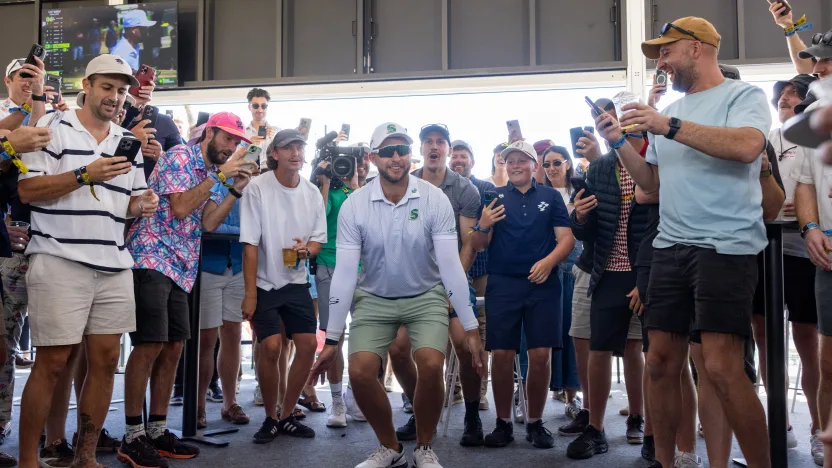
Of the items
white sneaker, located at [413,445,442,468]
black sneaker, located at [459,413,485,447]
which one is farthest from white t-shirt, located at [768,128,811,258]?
white sneaker, located at [413,445,442,468]

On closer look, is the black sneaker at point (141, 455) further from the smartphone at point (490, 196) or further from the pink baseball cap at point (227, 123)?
the smartphone at point (490, 196)

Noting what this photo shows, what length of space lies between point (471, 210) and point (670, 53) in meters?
1.64

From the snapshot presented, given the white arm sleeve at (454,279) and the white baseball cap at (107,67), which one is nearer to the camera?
the white baseball cap at (107,67)

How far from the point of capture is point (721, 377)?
2412mm

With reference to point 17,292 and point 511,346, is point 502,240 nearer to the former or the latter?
point 511,346

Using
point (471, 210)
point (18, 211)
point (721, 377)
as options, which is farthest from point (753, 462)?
point (18, 211)

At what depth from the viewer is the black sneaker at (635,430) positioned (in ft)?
12.0

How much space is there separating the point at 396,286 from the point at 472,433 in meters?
0.87

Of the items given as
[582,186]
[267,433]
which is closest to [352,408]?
[267,433]

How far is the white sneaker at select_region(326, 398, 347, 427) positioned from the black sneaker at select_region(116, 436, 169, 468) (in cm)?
106

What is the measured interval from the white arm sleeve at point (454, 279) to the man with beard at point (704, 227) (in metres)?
0.79

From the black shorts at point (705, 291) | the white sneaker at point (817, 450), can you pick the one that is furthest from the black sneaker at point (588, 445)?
the black shorts at point (705, 291)

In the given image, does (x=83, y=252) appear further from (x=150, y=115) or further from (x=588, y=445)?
(x=588, y=445)

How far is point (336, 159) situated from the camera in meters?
4.59
